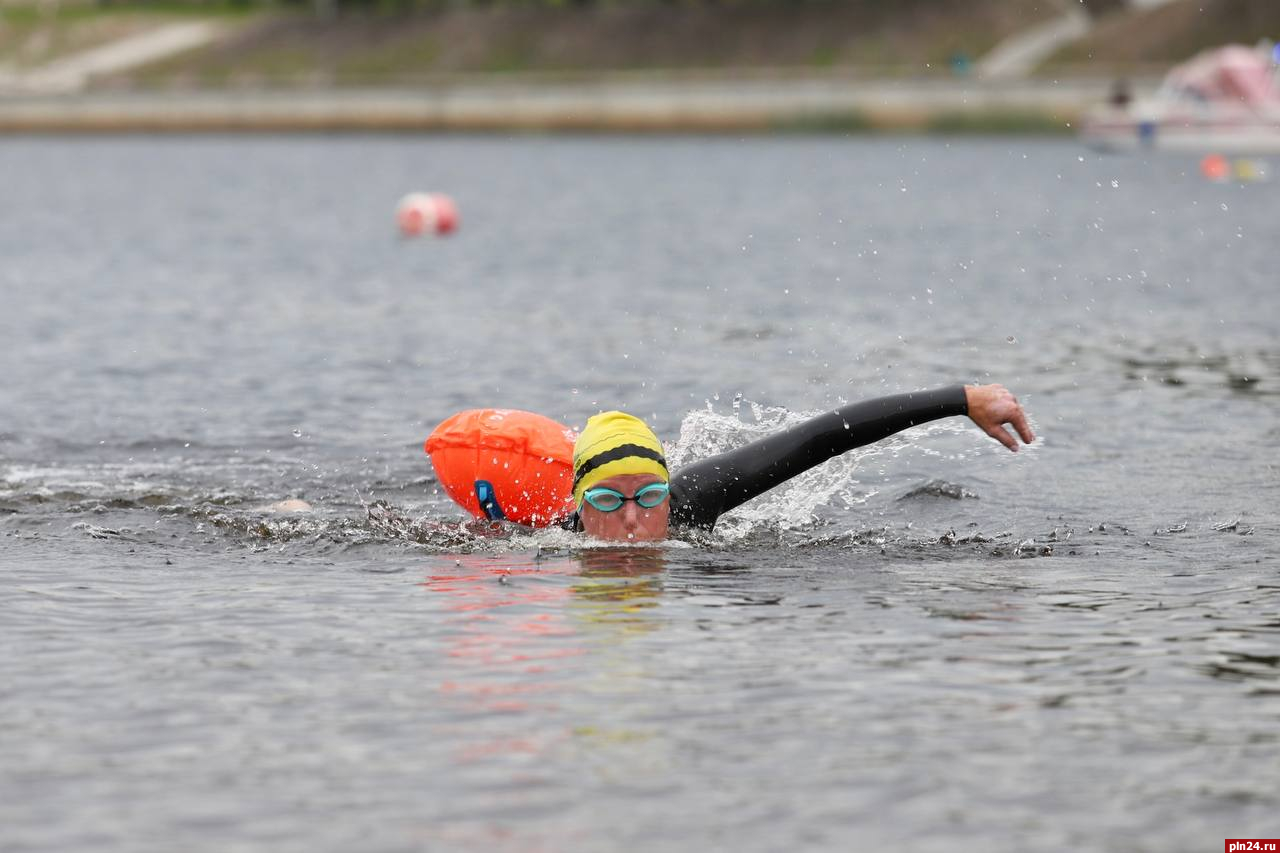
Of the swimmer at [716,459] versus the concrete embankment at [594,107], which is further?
the concrete embankment at [594,107]

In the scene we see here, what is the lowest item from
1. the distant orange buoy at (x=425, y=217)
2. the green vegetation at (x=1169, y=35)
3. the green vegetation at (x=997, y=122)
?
the distant orange buoy at (x=425, y=217)

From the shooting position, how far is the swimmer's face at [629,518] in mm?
11758

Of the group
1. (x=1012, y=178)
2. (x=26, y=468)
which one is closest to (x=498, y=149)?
(x=1012, y=178)

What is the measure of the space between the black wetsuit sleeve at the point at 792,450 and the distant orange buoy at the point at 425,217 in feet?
118

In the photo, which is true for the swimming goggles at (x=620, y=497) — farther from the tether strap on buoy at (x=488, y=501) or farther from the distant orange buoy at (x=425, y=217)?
the distant orange buoy at (x=425, y=217)

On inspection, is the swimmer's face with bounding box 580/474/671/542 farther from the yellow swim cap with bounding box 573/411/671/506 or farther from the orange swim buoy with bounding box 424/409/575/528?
the orange swim buoy with bounding box 424/409/575/528

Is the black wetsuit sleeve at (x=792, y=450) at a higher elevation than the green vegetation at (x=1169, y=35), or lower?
lower

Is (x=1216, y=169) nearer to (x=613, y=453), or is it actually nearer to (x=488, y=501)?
(x=488, y=501)

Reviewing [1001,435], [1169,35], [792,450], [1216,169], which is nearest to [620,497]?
[792,450]

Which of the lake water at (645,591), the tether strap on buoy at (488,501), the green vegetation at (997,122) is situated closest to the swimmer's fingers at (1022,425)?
the lake water at (645,591)

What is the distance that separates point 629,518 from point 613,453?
22.8 inches

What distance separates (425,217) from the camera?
1875 inches

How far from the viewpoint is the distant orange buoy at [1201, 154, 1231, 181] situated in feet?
220

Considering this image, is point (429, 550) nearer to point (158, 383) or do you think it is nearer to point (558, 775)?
point (558, 775)
